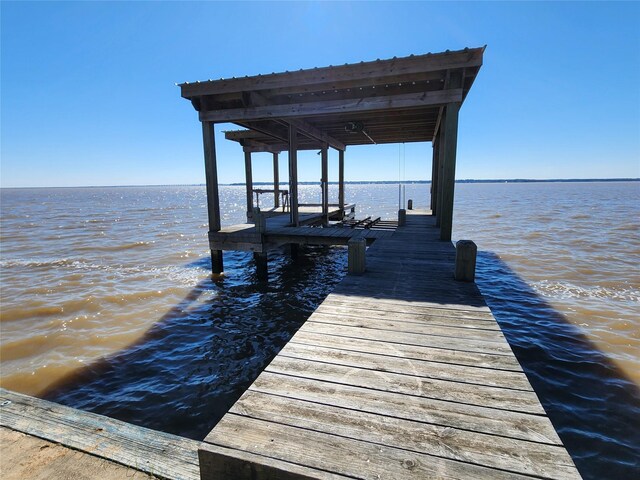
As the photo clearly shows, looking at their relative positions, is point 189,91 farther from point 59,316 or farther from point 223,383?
point 223,383

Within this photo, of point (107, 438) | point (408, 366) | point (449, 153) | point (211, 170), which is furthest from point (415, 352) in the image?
point (211, 170)

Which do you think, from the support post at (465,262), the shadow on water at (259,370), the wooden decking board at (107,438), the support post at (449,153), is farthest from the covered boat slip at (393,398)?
the support post at (449,153)

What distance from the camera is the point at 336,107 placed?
29.0 feet

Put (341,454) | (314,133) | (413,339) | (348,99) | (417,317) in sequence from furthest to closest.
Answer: (314,133)
(348,99)
(417,317)
(413,339)
(341,454)

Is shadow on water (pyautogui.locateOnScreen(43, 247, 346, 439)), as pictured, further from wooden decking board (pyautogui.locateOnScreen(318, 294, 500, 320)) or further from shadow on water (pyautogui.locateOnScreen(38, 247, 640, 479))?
wooden decking board (pyautogui.locateOnScreen(318, 294, 500, 320))

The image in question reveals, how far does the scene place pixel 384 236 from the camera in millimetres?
9977

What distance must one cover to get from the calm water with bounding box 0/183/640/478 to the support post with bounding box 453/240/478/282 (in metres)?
2.15

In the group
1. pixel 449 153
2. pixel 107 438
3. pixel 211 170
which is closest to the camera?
pixel 107 438

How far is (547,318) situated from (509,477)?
24.9ft

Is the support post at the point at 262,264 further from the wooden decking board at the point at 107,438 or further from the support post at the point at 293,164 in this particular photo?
the wooden decking board at the point at 107,438

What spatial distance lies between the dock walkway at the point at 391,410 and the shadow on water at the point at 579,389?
2147 millimetres

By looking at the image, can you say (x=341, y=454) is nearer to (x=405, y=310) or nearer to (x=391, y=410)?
(x=391, y=410)

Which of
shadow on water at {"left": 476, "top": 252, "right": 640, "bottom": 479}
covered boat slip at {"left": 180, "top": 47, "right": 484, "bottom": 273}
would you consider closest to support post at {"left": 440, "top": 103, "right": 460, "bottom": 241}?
covered boat slip at {"left": 180, "top": 47, "right": 484, "bottom": 273}

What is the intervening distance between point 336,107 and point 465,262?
18.5 ft
